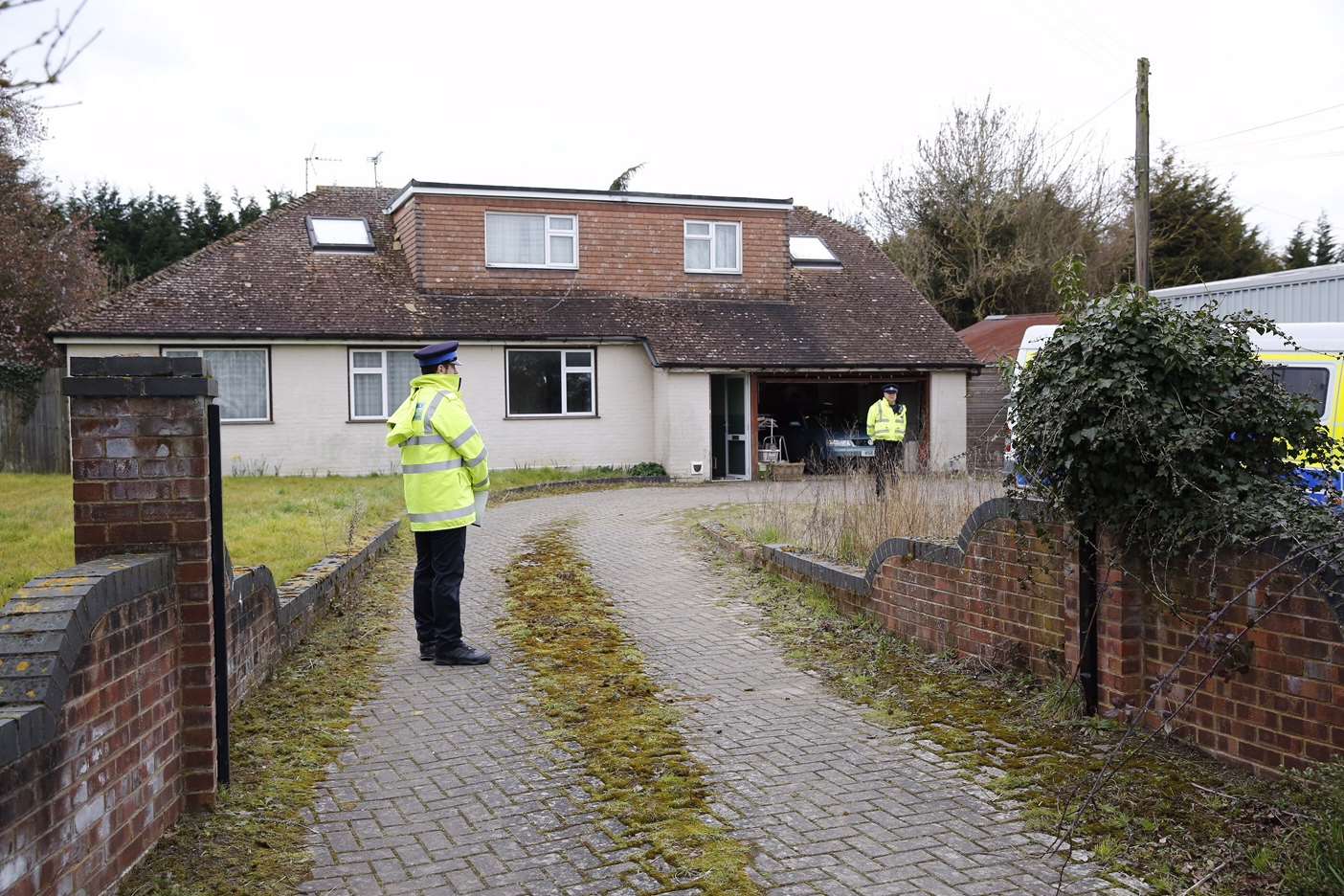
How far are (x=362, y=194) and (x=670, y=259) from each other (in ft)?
24.8

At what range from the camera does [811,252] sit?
27375mm

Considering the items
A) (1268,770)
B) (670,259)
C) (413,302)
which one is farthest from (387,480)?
(1268,770)

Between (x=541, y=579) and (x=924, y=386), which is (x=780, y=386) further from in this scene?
(x=541, y=579)

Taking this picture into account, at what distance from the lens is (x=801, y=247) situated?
27.5m

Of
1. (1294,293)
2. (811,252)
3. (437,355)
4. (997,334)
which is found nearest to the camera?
(437,355)

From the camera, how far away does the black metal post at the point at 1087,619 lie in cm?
561

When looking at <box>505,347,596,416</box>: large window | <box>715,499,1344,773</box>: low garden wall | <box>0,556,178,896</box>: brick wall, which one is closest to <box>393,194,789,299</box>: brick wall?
<box>505,347,596,416</box>: large window

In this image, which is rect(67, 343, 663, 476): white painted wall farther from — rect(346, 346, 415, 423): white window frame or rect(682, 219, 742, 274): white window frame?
rect(682, 219, 742, 274): white window frame

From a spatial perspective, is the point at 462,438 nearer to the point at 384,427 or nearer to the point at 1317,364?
the point at 1317,364

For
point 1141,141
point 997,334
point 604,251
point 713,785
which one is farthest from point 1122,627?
point 997,334

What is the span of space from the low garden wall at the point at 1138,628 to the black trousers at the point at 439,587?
2.87 metres

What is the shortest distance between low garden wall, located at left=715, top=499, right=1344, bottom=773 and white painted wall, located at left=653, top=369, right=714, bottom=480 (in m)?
14.8

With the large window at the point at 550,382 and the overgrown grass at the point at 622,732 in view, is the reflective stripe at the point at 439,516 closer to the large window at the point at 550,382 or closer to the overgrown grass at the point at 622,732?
the overgrown grass at the point at 622,732

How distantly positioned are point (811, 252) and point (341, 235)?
10834 mm
